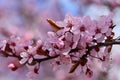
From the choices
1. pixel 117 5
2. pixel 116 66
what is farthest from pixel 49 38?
pixel 116 66

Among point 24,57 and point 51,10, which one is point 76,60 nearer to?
point 24,57

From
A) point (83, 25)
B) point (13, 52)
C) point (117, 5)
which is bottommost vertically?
point (13, 52)

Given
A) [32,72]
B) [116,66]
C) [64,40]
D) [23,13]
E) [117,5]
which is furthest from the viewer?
[23,13]

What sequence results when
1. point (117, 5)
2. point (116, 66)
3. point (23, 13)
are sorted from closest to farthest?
point (117, 5) < point (116, 66) < point (23, 13)

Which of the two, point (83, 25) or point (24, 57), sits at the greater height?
point (83, 25)

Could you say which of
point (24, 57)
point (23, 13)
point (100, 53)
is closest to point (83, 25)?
point (100, 53)

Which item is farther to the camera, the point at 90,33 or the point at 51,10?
the point at 51,10

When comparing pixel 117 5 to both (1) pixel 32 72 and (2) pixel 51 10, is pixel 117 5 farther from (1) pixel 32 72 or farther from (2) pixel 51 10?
(2) pixel 51 10
